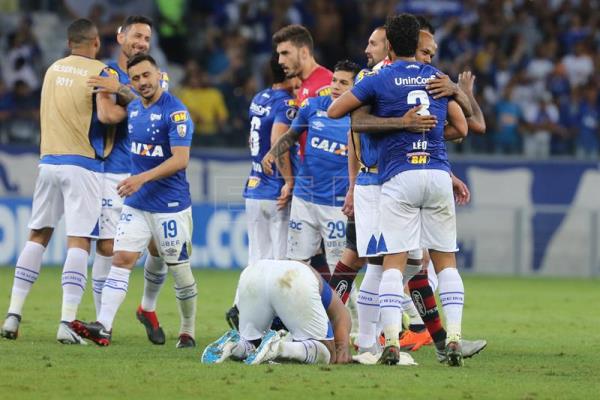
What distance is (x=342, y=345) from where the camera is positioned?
9531 mm

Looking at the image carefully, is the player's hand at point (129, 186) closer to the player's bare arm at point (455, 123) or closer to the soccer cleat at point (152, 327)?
the soccer cleat at point (152, 327)

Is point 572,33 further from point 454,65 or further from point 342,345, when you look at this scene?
point 342,345

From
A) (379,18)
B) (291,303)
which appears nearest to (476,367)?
(291,303)

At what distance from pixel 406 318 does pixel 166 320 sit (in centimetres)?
297

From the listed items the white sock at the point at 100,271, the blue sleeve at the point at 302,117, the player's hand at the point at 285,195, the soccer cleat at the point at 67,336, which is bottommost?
the soccer cleat at the point at 67,336

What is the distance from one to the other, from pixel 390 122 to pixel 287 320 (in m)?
1.58

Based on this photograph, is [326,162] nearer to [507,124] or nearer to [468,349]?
[468,349]

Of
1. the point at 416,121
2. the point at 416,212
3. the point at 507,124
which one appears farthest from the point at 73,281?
the point at 507,124

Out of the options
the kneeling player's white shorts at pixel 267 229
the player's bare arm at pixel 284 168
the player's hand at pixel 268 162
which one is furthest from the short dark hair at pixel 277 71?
the kneeling player's white shorts at pixel 267 229

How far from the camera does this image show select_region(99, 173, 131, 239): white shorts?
1161 cm

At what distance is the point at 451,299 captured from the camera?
30.7 ft

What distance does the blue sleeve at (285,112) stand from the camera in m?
12.2

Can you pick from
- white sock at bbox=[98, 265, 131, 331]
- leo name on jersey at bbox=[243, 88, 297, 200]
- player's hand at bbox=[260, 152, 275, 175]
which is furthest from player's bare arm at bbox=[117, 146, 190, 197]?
leo name on jersey at bbox=[243, 88, 297, 200]

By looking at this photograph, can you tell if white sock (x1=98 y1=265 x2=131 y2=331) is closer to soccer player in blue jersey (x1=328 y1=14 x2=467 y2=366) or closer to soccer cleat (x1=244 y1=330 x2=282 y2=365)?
soccer cleat (x1=244 y1=330 x2=282 y2=365)
